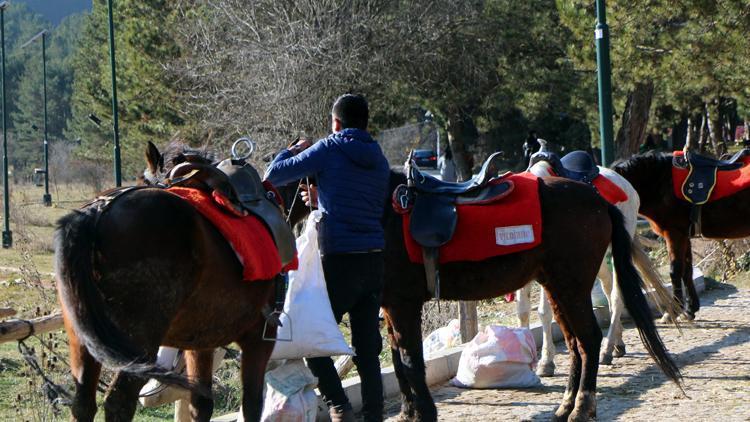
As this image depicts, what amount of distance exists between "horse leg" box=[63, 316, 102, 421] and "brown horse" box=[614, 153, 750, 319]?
7314mm

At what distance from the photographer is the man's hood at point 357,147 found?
570cm

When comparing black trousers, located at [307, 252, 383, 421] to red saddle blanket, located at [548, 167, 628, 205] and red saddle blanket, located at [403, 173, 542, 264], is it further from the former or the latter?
red saddle blanket, located at [548, 167, 628, 205]

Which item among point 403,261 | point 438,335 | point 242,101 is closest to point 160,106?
point 242,101

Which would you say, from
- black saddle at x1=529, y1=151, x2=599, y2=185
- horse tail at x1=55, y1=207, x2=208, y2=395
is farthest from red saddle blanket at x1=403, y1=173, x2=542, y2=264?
horse tail at x1=55, y1=207, x2=208, y2=395

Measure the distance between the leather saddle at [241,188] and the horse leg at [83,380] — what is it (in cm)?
105

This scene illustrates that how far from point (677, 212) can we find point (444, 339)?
10.9 ft

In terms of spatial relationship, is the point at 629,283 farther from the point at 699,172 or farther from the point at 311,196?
the point at 699,172

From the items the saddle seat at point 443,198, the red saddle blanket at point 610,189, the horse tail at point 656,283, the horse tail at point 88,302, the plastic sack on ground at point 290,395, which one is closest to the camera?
the horse tail at point 88,302

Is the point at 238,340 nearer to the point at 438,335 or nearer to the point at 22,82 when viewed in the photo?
the point at 438,335

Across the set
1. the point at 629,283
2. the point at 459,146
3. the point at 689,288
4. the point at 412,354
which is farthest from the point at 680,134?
the point at 412,354

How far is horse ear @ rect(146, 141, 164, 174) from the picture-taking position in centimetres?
526

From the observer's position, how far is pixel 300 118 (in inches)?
806

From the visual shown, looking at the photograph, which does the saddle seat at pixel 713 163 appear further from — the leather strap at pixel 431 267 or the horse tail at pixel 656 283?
the leather strap at pixel 431 267

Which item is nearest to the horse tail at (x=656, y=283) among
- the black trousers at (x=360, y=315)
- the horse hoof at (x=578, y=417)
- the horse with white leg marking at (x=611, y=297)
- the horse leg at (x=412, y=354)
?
the horse with white leg marking at (x=611, y=297)
